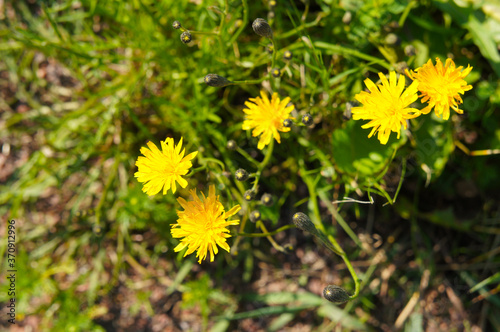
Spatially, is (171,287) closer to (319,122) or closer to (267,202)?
(267,202)

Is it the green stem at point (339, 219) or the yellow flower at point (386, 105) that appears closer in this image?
the yellow flower at point (386, 105)

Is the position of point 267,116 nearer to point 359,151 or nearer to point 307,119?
point 307,119

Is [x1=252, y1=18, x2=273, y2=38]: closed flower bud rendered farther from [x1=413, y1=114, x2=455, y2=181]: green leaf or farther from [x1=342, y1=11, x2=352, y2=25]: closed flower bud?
[x1=413, y1=114, x2=455, y2=181]: green leaf

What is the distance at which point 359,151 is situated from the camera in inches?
81.9

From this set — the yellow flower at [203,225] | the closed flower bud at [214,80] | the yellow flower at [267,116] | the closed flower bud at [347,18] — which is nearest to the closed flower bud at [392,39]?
the closed flower bud at [347,18]

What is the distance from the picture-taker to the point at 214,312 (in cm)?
287

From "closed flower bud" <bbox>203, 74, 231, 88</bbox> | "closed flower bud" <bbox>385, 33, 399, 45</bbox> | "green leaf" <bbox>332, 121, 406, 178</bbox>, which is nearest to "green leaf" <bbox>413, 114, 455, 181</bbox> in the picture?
"green leaf" <bbox>332, 121, 406, 178</bbox>

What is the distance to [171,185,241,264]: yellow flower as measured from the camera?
5.41 feet

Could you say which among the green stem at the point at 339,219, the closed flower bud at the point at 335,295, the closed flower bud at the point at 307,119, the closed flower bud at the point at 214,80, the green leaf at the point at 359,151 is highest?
the closed flower bud at the point at 214,80

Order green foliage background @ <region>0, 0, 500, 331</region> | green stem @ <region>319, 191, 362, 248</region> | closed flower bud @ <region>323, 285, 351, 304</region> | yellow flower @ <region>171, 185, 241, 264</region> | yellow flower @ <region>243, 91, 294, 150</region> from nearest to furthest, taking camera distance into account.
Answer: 1. closed flower bud @ <region>323, 285, 351, 304</region>
2. yellow flower @ <region>171, 185, 241, 264</region>
3. yellow flower @ <region>243, 91, 294, 150</region>
4. green foliage background @ <region>0, 0, 500, 331</region>
5. green stem @ <region>319, 191, 362, 248</region>

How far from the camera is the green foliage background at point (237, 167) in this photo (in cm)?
215

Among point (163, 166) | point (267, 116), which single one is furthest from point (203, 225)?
point (267, 116)

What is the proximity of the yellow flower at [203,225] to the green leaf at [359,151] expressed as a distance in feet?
2.38

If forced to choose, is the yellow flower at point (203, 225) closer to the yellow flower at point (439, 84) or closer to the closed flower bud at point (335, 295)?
the closed flower bud at point (335, 295)
